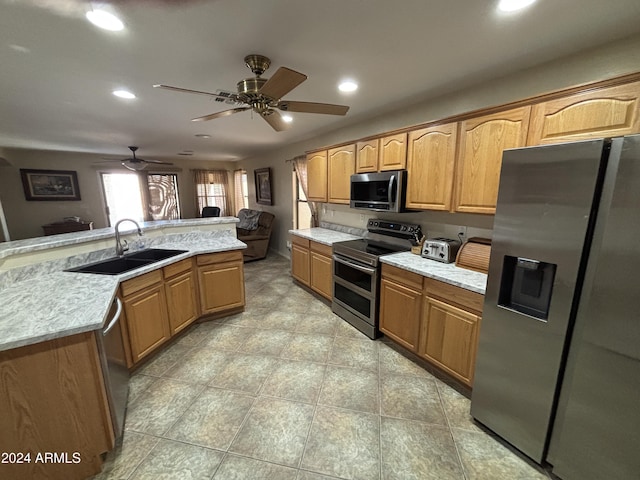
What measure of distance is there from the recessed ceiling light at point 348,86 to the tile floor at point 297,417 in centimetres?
241

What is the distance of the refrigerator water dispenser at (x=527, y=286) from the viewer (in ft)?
4.38

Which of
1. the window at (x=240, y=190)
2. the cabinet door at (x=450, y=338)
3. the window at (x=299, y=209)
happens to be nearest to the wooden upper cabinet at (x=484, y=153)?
the cabinet door at (x=450, y=338)

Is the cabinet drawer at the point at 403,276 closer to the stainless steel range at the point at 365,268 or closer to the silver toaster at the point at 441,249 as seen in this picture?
the stainless steel range at the point at 365,268

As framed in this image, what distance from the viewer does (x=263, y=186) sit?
6.18 meters

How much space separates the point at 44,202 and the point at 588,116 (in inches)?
351

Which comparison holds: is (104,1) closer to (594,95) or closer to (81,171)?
(594,95)

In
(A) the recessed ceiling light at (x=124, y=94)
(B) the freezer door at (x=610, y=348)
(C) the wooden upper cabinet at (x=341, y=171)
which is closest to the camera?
(B) the freezer door at (x=610, y=348)

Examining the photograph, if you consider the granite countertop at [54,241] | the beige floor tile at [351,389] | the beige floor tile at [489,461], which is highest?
the granite countertop at [54,241]

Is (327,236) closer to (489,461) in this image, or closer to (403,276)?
(403,276)

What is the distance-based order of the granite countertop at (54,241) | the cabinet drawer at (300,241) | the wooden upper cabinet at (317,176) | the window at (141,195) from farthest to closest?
the window at (141,195) < the cabinet drawer at (300,241) < the wooden upper cabinet at (317,176) < the granite countertop at (54,241)

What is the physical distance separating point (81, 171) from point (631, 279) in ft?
29.2

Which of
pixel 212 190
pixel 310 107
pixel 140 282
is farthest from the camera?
pixel 212 190

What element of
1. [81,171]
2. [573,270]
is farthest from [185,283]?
[81,171]

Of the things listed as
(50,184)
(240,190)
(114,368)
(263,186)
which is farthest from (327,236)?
(50,184)
